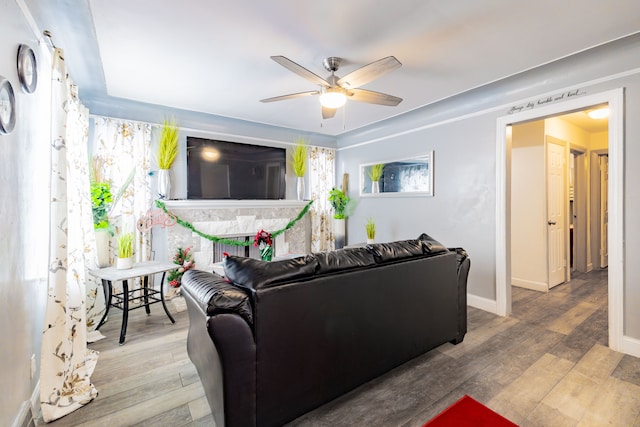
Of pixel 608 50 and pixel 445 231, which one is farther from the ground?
pixel 608 50

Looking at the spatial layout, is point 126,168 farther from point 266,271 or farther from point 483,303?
point 483,303

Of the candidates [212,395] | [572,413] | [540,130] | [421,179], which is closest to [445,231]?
[421,179]

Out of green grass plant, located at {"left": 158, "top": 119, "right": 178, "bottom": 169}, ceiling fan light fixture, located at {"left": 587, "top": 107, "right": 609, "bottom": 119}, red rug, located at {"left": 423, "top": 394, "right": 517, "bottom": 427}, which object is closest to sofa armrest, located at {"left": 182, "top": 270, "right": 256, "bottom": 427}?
red rug, located at {"left": 423, "top": 394, "right": 517, "bottom": 427}

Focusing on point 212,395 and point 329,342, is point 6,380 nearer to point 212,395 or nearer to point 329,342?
point 212,395

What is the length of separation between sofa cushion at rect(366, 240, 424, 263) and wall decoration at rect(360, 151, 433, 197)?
2.03 metres

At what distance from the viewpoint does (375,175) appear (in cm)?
484

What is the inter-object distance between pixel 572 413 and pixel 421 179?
2936 mm

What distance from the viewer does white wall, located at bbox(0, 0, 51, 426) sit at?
136 cm

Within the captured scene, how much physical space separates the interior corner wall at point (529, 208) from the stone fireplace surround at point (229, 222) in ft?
11.0

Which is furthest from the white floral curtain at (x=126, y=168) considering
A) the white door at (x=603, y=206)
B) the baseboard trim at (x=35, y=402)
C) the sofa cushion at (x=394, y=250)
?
the white door at (x=603, y=206)

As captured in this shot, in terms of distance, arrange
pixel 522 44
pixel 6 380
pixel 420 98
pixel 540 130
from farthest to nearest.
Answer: pixel 540 130
pixel 420 98
pixel 522 44
pixel 6 380

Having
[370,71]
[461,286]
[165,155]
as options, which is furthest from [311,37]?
[165,155]

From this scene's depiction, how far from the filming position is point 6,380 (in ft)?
4.42

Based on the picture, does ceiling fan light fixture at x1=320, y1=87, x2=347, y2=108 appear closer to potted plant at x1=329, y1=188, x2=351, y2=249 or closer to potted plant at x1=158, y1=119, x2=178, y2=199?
potted plant at x1=158, y1=119, x2=178, y2=199
